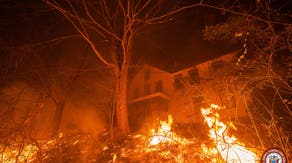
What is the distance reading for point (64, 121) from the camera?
789 inches

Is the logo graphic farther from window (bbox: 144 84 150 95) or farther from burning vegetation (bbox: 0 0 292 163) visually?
window (bbox: 144 84 150 95)

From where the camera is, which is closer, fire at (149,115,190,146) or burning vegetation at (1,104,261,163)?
burning vegetation at (1,104,261,163)

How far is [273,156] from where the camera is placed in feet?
12.2

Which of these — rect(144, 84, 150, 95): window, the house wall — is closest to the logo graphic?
the house wall

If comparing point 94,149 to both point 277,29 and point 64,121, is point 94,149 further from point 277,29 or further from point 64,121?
point 64,121

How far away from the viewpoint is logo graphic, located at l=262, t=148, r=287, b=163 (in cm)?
370

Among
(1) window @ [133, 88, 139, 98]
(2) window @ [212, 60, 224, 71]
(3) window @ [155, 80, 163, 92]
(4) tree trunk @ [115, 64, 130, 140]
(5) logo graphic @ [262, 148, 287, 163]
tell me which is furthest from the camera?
(1) window @ [133, 88, 139, 98]

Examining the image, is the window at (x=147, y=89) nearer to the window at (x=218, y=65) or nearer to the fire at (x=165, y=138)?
the window at (x=218, y=65)

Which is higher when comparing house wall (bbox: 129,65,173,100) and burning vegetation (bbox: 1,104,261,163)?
house wall (bbox: 129,65,173,100)

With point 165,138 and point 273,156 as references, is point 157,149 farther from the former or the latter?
point 273,156

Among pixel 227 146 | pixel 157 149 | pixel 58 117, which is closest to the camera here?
pixel 227 146

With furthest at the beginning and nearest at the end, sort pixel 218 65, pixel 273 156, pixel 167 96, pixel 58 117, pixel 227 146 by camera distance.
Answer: pixel 167 96 → pixel 218 65 → pixel 58 117 → pixel 227 146 → pixel 273 156

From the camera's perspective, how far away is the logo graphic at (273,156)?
3.70 meters

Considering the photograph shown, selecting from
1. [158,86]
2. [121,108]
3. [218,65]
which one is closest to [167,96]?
[158,86]
